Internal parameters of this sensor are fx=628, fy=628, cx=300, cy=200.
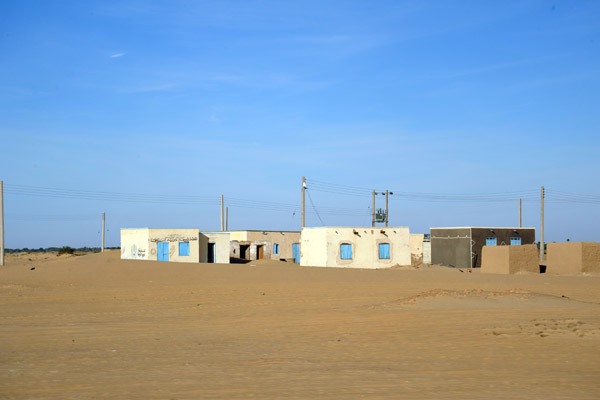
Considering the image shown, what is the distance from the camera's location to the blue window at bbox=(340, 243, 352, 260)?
4419 cm

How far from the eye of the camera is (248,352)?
11.0 meters

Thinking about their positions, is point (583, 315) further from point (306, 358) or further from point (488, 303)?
point (306, 358)

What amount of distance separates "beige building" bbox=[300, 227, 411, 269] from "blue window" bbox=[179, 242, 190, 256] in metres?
8.50

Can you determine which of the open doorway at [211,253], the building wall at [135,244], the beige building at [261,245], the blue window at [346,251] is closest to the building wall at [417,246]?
the beige building at [261,245]

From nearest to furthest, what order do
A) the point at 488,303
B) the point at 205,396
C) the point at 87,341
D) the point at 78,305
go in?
the point at 205,396
the point at 87,341
the point at 488,303
the point at 78,305

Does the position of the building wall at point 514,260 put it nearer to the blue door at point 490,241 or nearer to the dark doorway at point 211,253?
the blue door at point 490,241

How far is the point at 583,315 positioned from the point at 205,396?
11.1m

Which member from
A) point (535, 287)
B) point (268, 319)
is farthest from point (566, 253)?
point (268, 319)

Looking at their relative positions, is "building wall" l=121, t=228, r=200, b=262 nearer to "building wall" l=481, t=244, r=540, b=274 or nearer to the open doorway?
the open doorway

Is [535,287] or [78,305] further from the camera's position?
[535,287]

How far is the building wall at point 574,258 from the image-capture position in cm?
3190

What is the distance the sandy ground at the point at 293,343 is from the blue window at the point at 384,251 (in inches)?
815

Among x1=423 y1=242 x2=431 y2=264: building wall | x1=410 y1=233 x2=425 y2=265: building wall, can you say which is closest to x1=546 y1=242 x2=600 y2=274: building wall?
x1=410 y1=233 x2=425 y2=265: building wall

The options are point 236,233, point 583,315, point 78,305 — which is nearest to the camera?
point 583,315
